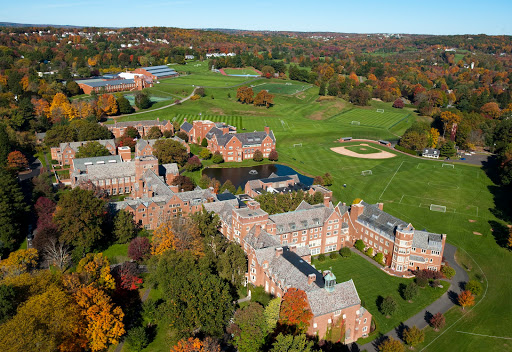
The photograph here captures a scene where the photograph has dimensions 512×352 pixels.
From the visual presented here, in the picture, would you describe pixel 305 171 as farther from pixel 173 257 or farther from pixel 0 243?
pixel 0 243

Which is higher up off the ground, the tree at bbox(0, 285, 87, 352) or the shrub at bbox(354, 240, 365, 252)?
the tree at bbox(0, 285, 87, 352)

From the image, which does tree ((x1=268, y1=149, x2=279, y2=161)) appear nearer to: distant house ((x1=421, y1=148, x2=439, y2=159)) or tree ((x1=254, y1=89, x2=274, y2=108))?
distant house ((x1=421, y1=148, x2=439, y2=159))

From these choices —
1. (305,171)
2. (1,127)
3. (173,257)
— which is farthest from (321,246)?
(1,127)

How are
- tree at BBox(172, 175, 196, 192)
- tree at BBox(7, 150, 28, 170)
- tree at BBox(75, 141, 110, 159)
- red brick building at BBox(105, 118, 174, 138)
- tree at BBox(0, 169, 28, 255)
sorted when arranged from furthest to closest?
red brick building at BBox(105, 118, 174, 138) → tree at BBox(75, 141, 110, 159) → tree at BBox(7, 150, 28, 170) → tree at BBox(172, 175, 196, 192) → tree at BBox(0, 169, 28, 255)

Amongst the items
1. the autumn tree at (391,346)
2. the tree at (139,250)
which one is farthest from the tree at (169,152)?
the autumn tree at (391,346)

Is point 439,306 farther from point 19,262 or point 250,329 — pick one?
point 19,262

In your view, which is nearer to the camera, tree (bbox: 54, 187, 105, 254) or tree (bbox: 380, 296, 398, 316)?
tree (bbox: 380, 296, 398, 316)

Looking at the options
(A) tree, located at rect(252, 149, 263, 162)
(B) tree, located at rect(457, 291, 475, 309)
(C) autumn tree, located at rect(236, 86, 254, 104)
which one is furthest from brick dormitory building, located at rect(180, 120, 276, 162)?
(B) tree, located at rect(457, 291, 475, 309)

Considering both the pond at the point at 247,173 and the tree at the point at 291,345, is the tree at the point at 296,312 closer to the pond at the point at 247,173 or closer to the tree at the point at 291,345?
the tree at the point at 291,345
